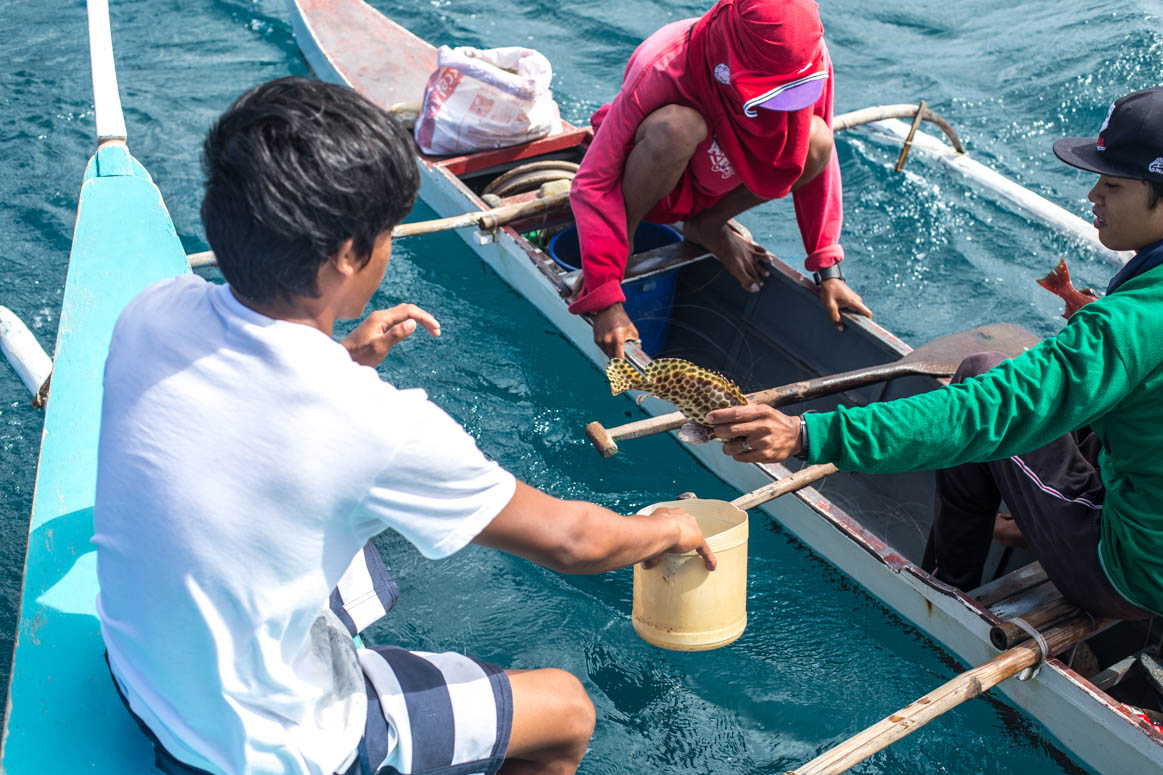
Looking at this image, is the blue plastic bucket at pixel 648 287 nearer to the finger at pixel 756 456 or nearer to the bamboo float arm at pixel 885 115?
the bamboo float arm at pixel 885 115

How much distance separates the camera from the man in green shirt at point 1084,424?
2.09 meters

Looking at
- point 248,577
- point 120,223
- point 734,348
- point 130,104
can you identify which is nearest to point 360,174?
point 248,577

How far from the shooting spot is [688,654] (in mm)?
3246

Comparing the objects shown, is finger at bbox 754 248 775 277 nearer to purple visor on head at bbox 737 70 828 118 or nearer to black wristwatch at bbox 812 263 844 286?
black wristwatch at bbox 812 263 844 286

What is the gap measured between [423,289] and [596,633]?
2.52 m

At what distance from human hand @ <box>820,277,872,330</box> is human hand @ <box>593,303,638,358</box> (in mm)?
811

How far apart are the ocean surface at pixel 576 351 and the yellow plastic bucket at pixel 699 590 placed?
664 mm

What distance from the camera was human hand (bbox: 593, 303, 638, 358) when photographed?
3.64 meters

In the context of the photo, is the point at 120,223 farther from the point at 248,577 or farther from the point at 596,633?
the point at 248,577

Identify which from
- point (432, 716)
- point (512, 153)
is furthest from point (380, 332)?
point (512, 153)

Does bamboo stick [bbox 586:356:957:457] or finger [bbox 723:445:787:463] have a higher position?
finger [bbox 723:445:787:463]

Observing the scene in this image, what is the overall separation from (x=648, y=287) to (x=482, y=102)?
146 centimetres

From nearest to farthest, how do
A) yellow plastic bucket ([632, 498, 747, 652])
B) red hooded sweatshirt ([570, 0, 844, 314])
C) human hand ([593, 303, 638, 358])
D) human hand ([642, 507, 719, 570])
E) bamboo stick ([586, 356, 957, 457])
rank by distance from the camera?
human hand ([642, 507, 719, 570]), yellow plastic bucket ([632, 498, 747, 652]), bamboo stick ([586, 356, 957, 457]), red hooded sweatshirt ([570, 0, 844, 314]), human hand ([593, 303, 638, 358])

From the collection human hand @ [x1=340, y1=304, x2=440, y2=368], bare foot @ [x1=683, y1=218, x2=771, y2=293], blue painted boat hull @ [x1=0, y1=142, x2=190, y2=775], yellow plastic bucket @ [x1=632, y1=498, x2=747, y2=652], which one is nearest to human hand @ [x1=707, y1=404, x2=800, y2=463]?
yellow plastic bucket @ [x1=632, y1=498, x2=747, y2=652]
